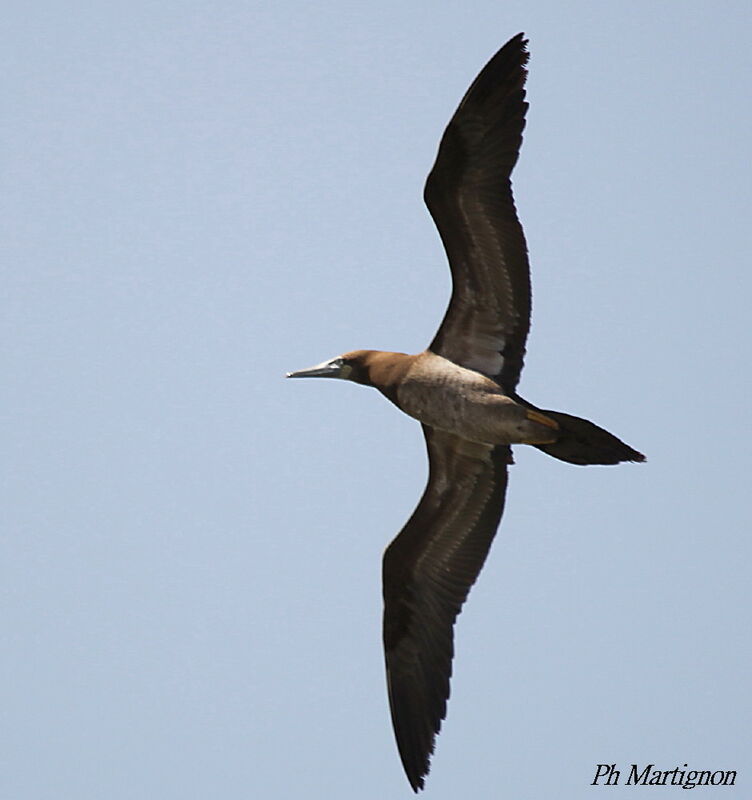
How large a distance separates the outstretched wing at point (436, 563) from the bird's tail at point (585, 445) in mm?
1267

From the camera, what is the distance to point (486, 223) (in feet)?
37.3

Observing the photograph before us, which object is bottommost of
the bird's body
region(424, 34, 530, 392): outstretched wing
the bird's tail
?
the bird's tail

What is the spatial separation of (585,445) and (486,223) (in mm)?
1836

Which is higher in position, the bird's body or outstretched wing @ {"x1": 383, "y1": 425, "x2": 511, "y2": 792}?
the bird's body

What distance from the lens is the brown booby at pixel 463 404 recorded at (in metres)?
11.1

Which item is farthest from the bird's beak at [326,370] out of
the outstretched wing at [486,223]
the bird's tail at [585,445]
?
the bird's tail at [585,445]

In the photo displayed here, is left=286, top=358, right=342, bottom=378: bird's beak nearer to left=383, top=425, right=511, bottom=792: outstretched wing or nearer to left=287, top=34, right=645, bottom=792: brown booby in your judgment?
left=287, top=34, right=645, bottom=792: brown booby

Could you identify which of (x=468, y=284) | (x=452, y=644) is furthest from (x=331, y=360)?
(x=452, y=644)

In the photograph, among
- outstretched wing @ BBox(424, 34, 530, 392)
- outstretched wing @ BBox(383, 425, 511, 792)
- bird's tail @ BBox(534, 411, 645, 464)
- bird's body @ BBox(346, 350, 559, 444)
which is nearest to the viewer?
bird's tail @ BBox(534, 411, 645, 464)

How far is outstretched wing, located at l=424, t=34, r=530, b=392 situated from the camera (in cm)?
1105

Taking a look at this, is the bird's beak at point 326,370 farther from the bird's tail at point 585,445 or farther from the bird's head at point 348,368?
the bird's tail at point 585,445

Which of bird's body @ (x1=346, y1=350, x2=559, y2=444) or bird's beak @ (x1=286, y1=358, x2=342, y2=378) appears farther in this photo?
bird's beak @ (x1=286, y1=358, x2=342, y2=378)

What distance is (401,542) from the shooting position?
1277 cm

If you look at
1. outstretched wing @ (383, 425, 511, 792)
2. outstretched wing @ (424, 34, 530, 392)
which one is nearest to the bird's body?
→ outstretched wing @ (424, 34, 530, 392)
